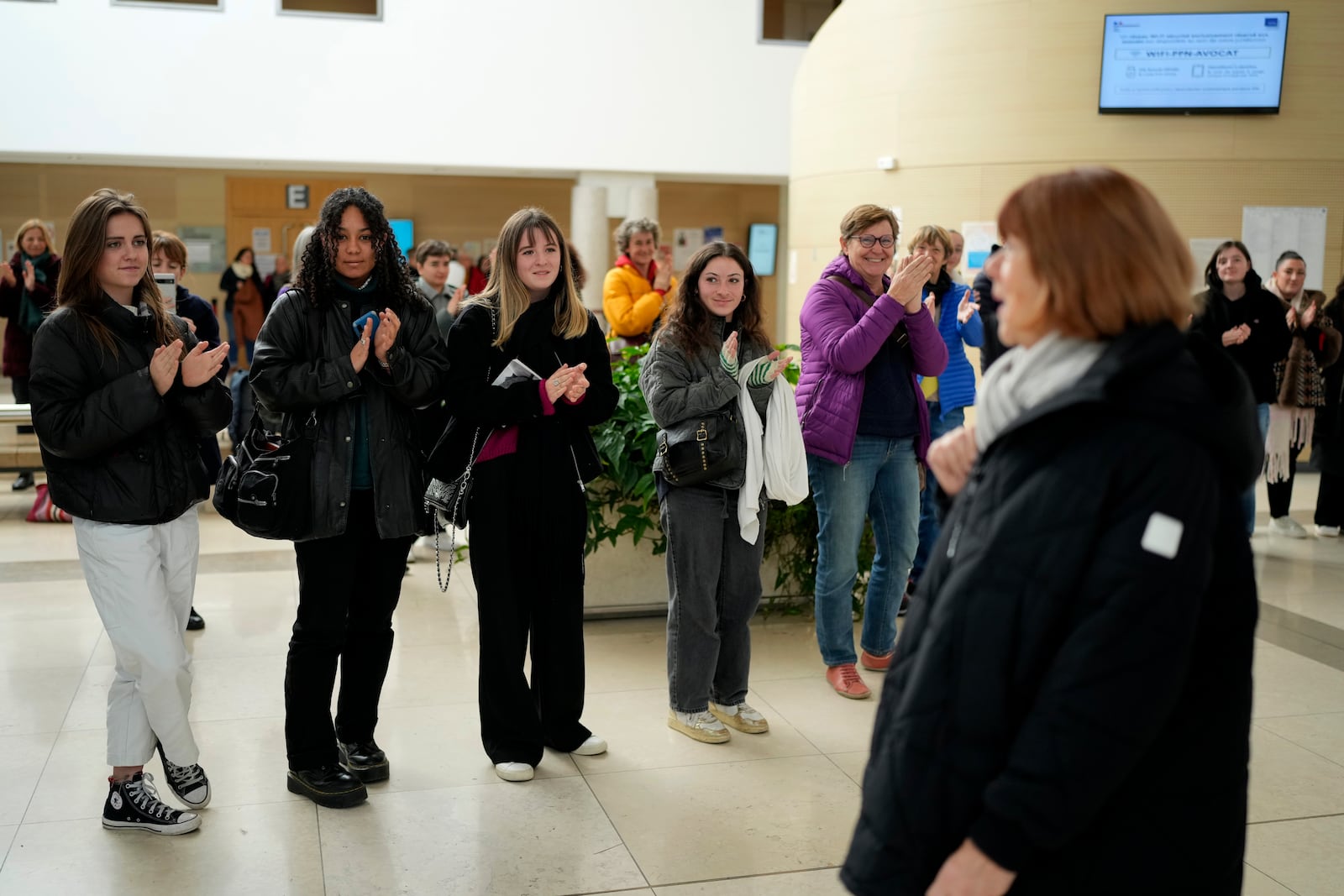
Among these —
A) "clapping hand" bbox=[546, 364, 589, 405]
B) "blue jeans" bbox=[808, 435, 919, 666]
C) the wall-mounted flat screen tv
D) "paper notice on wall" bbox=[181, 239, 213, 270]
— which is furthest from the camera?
"paper notice on wall" bbox=[181, 239, 213, 270]

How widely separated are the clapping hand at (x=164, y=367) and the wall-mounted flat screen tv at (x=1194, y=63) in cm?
774

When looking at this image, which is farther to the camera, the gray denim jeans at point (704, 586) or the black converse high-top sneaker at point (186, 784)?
the gray denim jeans at point (704, 586)

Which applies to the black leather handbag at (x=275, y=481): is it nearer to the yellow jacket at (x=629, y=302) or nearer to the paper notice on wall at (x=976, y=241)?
the yellow jacket at (x=629, y=302)

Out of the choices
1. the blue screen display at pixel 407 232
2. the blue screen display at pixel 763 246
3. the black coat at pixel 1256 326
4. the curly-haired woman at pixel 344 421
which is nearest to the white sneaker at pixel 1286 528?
the black coat at pixel 1256 326

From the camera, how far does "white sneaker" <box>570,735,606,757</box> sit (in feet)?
12.0

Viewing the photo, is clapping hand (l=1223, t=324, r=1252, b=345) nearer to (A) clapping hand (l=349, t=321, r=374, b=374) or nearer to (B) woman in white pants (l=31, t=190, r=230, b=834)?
(A) clapping hand (l=349, t=321, r=374, b=374)

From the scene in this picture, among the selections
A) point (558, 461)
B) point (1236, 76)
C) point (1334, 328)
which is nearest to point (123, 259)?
point (558, 461)

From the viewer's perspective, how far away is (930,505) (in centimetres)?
521

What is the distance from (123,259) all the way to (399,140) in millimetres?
10168

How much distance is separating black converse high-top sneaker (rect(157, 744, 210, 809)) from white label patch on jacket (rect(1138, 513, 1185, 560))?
109 inches

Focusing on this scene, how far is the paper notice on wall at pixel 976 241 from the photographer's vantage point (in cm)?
913

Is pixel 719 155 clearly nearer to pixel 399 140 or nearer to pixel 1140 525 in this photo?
pixel 399 140

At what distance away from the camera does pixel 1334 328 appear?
720cm

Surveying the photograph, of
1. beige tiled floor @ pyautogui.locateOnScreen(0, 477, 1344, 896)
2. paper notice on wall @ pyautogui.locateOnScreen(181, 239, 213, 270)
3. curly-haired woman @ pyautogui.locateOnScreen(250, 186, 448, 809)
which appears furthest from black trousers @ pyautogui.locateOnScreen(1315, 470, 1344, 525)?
paper notice on wall @ pyautogui.locateOnScreen(181, 239, 213, 270)
